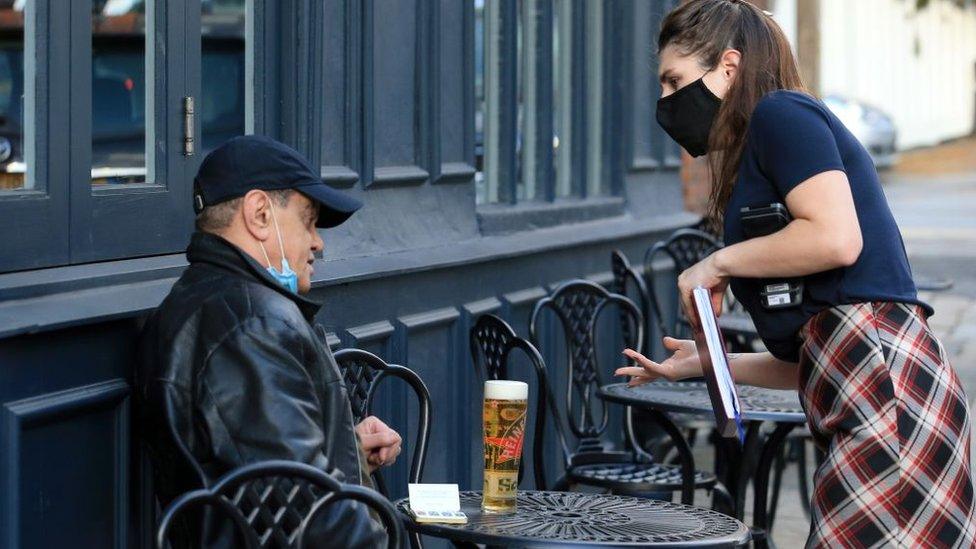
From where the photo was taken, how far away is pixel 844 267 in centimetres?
302

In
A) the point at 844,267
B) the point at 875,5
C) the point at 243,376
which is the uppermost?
the point at 875,5

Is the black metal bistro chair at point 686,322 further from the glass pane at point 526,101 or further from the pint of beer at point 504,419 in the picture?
the pint of beer at point 504,419

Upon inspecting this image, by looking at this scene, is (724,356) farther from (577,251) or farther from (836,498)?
(577,251)

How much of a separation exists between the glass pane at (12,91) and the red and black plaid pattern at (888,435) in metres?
1.68

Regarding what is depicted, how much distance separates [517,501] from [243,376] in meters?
0.90

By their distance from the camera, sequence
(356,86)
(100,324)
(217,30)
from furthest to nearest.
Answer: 1. (356,86)
2. (217,30)
3. (100,324)

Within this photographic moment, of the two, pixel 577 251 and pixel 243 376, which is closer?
pixel 243 376

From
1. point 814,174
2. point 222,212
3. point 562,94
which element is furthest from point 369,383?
point 562,94

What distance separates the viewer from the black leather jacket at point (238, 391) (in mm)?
2807

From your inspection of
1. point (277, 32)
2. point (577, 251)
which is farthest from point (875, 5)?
point (277, 32)

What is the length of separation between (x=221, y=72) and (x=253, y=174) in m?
1.17

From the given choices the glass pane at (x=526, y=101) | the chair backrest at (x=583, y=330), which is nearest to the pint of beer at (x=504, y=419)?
the chair backrest at (x=583, y=330)

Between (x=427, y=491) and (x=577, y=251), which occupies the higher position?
(x=577, y=251)

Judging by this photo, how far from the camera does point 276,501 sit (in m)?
2.78
